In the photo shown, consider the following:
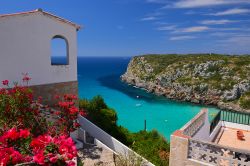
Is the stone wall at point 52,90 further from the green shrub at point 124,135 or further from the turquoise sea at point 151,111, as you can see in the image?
the turquoise sea at point 151,111

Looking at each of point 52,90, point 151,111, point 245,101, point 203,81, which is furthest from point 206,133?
point 203,81

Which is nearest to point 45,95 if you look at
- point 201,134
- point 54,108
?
point 54,108

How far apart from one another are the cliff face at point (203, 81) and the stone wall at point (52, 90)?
5417 centimetres

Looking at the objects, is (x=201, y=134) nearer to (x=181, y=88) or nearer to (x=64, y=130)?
(x=64, y=130)

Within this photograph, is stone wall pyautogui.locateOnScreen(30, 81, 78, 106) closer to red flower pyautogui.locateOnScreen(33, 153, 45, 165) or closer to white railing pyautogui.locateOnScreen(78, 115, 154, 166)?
white railing pyautogui.locateOnScreen(78, 115, 154, 166)

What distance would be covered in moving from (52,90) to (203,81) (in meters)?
64.6

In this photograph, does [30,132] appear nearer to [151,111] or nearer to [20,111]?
[20,111]

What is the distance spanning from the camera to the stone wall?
1462 centimetres

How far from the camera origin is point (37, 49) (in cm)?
1422

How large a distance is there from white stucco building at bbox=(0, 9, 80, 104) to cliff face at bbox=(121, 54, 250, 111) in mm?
54860

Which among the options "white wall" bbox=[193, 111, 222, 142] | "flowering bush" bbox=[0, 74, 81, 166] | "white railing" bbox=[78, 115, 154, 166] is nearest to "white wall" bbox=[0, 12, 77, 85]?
"flowering bush" bbox=[0, 74, 81, 166]

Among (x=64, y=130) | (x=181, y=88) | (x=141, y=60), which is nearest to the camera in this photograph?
(x=64, y=130)

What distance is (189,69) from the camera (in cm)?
8119

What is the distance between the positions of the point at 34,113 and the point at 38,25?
5.47 metres
